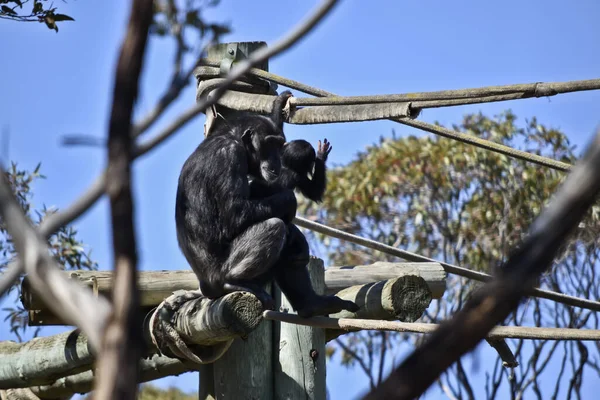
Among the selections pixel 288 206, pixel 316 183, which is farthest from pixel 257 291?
pixel 316 183

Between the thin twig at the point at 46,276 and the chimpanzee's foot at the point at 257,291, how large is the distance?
3544mm

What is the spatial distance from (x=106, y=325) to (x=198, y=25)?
0.88m

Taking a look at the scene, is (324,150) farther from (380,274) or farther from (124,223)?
(124,223)

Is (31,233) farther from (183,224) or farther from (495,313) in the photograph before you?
(183,224)

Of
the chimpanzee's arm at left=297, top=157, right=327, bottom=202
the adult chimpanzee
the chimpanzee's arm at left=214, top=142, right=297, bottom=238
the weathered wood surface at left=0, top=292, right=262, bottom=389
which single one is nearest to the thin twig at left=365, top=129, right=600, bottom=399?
the weathered wood surface at left=0, top=292, right=262, bottom=389

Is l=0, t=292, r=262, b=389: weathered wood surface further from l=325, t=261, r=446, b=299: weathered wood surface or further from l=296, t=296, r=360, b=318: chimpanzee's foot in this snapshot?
l=325, t=261, r=446, b=299: weathered wood surface

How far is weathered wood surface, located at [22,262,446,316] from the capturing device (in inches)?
223

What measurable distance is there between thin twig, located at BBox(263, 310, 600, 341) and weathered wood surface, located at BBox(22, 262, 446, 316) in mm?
1121

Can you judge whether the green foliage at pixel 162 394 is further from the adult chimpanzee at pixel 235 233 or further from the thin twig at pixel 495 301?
the thin twig at pixel 495 301

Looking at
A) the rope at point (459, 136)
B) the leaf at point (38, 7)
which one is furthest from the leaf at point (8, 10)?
the rope at point (459, 136)

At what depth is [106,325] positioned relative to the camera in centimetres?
150

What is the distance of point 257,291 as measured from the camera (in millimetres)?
5301

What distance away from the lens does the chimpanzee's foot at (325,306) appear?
17.3 ft

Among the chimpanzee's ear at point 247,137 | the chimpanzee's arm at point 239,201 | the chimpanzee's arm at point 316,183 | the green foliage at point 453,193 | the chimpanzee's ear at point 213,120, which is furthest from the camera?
the green foliage at point 453,193
